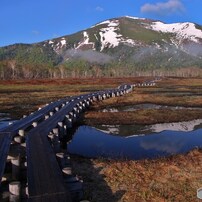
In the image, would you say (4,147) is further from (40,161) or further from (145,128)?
(145,128)

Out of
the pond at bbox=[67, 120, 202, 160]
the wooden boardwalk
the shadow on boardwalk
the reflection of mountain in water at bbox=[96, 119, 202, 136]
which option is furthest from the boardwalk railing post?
the reflection of mountain in water at bbox=[96, 119, 202, 136]

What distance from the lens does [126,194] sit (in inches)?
490

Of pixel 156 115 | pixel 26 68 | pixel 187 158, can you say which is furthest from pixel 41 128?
pixel 26 68

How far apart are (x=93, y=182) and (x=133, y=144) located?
881 cm

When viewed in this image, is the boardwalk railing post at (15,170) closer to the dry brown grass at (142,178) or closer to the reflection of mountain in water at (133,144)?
the dry brown grass at (142,178)

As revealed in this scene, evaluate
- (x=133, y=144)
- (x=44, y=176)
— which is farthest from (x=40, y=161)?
(x=133, y=144)

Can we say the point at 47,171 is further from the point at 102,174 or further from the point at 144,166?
the point at 144,166

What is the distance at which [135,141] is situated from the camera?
910 inches

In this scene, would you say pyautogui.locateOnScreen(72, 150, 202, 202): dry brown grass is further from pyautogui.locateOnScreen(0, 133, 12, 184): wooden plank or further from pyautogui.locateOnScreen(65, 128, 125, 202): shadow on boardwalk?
pyautogui.locateOnScreen(0, 133, 12, 184): wooden plank

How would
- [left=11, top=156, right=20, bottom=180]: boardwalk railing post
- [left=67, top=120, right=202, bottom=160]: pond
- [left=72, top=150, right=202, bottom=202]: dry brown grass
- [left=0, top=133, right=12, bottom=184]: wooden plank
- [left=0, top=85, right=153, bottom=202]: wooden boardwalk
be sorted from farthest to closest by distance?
[left=67, top=120, right=202, bottom=160]: pond → [left=11, top=156, right=20, bottom=180]: boardwalk railing post → [left=72, top=150, right=202, bottom=202]: dry brown grass → [left=0, top=133, right=12, bottom=184]: wooden plank → [left=0, top=85, right=153, bottom=202]: wooden boardwalk

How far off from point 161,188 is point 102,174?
275 cm

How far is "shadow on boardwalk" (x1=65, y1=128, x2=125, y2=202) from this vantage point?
39.9 feet

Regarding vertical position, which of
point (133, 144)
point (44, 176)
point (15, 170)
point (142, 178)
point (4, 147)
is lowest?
point (133, 144)

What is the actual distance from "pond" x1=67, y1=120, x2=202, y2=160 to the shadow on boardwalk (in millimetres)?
2331
